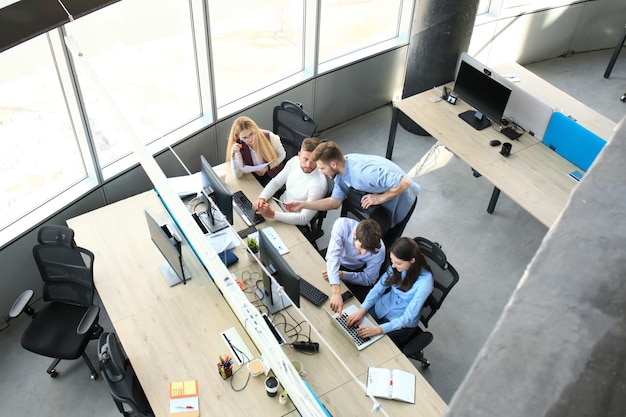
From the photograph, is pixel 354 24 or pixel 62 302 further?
pixel 354 24

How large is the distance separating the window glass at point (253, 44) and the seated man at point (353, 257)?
2471 mm

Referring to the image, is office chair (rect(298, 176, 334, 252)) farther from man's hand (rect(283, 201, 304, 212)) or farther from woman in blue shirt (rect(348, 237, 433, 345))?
woman in blue shirt (rect(348, 237, 433, 345))

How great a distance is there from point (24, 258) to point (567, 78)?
7.42 meters

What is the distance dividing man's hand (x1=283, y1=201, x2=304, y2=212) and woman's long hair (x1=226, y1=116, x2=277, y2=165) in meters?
0.57

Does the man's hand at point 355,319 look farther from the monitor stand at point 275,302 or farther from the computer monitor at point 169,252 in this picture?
the computer monitor at point 169,252

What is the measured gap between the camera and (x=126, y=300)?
417cm

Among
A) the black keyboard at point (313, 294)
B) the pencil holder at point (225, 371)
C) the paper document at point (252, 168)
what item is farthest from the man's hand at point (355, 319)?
the paper document at point (252, 168)

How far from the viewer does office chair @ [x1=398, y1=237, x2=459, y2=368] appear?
3982mm

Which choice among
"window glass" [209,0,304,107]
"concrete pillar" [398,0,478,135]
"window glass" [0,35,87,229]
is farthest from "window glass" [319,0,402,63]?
"window glass" [0,35,87,229]

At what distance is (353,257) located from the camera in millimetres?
4422

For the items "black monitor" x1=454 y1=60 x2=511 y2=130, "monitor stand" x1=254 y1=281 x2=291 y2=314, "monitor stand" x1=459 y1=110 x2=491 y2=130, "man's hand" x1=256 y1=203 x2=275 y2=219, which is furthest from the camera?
"monitor stand" x1=459 y1=110 x2=491 y2=130

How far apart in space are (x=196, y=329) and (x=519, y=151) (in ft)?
11.6

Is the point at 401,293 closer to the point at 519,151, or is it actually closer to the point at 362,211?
the point at 362,211

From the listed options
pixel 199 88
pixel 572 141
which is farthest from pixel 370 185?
pixel 199 88
